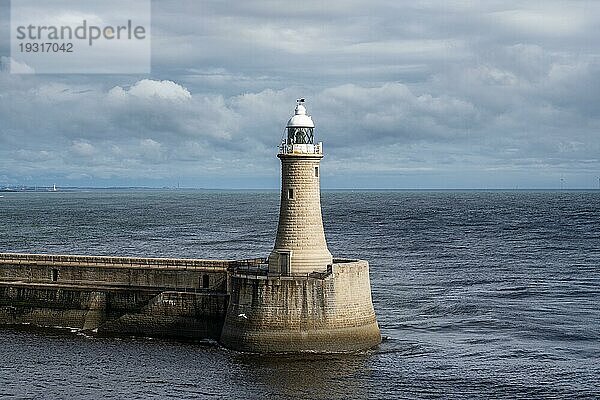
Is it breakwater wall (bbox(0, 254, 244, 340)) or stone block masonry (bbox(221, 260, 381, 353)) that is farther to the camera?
breakwater wall (bbox(0, 254, 244, 340))

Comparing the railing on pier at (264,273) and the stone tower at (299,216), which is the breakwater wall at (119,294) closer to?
the railing on pier at (264,273)

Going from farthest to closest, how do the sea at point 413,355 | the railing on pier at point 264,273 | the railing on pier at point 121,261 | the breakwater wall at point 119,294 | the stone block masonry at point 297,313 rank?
the railing on pier at point 121,261 < the breakwater wall at point 119,294 < the railing on pier at point 264,273 < the stone block masonry at point 297,313 < the sea at point 413,355

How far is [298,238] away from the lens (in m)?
36.7

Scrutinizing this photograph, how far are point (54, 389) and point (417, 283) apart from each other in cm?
2746

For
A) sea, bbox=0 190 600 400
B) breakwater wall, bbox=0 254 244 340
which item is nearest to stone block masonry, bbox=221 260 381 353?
sea, bbox=0 190 600 400

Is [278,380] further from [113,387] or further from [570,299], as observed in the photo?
[570,299]

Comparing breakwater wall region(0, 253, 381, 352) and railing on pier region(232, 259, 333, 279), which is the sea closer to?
breakwater wall region(0, 253, 381, 352)

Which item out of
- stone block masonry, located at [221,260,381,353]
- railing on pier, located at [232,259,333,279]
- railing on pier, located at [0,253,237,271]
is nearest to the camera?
stone block masonry, located at [221,260,381,353]

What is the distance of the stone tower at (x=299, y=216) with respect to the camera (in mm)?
36625

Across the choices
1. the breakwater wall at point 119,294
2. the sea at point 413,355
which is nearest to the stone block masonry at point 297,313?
the sea at point 413,355

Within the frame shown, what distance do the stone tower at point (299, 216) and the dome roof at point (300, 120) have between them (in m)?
0.74

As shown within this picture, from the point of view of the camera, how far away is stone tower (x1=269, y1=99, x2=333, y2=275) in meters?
36.6

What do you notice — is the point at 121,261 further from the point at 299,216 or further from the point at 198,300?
the point at 299,216

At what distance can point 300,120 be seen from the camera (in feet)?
123
